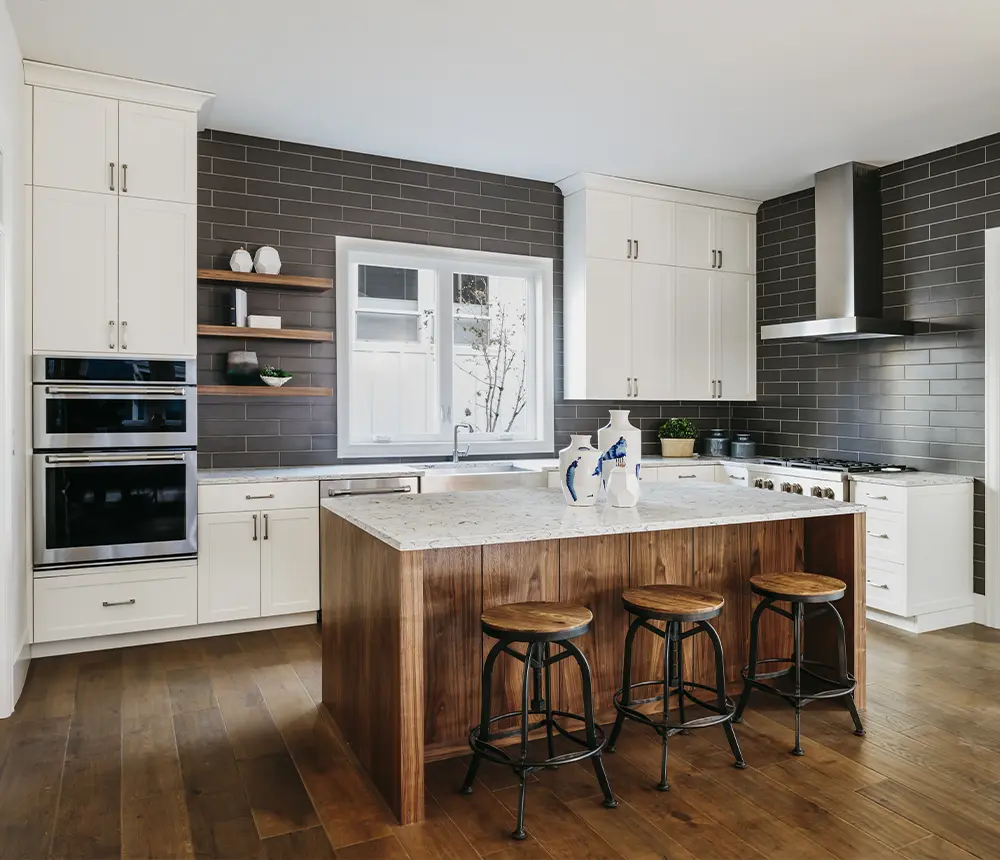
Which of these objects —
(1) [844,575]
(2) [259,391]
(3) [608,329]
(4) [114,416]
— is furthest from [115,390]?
(1) [844,575]

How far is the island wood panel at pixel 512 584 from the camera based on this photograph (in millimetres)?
2773

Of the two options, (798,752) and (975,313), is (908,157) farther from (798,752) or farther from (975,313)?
(798,752)

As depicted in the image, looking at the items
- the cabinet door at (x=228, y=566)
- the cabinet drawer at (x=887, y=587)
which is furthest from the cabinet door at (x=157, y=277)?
the cabinet drawer at (x=887, y=587)

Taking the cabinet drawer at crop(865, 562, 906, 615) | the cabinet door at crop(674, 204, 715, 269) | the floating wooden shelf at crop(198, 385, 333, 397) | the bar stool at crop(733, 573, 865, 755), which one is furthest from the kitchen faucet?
the cabinet drawer at crop(865, 562, 906, 615)

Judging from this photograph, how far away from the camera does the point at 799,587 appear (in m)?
2.85

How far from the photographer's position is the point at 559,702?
292 cm

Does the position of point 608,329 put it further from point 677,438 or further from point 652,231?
point 677,438

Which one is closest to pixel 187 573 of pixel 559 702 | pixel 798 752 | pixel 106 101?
pixel 559 702

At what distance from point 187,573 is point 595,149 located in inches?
→ 134

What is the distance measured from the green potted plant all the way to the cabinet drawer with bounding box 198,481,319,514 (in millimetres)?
2750

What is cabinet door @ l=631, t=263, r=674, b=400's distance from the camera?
550 centimetres

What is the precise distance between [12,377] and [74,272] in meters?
0.76

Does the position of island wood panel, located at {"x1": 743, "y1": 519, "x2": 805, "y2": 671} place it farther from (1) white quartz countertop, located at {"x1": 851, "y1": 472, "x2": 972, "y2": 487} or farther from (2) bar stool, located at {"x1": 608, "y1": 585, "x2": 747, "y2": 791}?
(1) white quartz countertop, located at {"x1": 851, "y1": 472, "x2": 972, "y2": 487}

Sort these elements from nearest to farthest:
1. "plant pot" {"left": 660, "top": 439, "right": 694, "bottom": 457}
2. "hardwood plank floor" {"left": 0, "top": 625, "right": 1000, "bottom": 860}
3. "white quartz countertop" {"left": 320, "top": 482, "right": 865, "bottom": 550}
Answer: "hardwood plank floor" {"left": 0, "top": 625, "right": 1000, "bottom": 860} < "white quartz countertop" {"left": 320, "top": 482, "right": 865, "bottom": 550} < "plant pot" {"left": 660, "top": 439, "right": 694, "bottom": 457}
